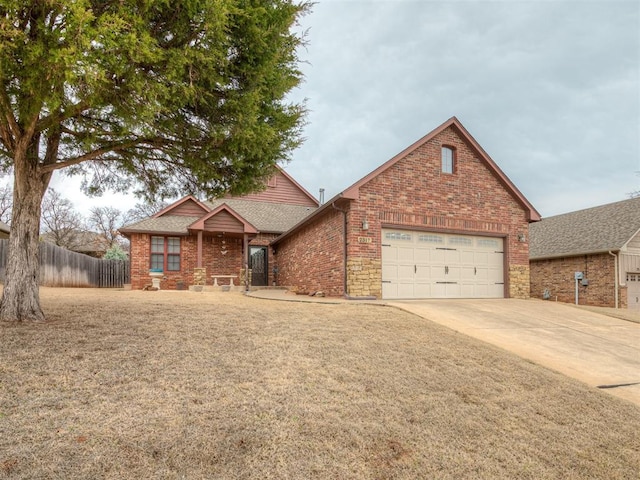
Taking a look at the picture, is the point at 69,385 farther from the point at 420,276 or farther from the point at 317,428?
the point at 420,276

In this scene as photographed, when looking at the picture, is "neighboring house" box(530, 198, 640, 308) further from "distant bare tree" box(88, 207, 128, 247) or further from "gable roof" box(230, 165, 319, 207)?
"distant bare tree" box(88, 207, 128, 247)

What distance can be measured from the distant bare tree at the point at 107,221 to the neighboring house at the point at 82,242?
30.4 inches

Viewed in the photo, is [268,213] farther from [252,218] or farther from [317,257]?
[317,257]

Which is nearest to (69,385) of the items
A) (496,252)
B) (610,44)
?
(496,252)

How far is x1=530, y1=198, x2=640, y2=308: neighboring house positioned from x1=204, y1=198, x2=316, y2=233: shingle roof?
43.4 feet

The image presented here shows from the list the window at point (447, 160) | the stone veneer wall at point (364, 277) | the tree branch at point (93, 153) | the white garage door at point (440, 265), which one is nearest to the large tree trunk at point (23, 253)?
the tree branch at point (93, 153)

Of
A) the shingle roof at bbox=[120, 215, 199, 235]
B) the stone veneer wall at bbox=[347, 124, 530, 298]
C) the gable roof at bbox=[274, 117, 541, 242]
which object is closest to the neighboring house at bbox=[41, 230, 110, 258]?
the shingle roof at bbox=[120, 215, 199, 235]

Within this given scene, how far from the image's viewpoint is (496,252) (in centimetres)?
1295

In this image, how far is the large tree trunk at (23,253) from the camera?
575 centimetres

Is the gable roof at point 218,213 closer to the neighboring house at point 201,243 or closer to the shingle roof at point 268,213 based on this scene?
the neighboring house at point 201,243

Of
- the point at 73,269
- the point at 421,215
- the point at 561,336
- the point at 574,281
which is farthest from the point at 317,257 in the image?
the point at 73,269

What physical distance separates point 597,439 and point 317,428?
274 centimetres

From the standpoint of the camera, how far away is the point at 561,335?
25.2 ft

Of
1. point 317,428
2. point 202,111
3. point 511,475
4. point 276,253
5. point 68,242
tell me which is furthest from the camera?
point 68,242
